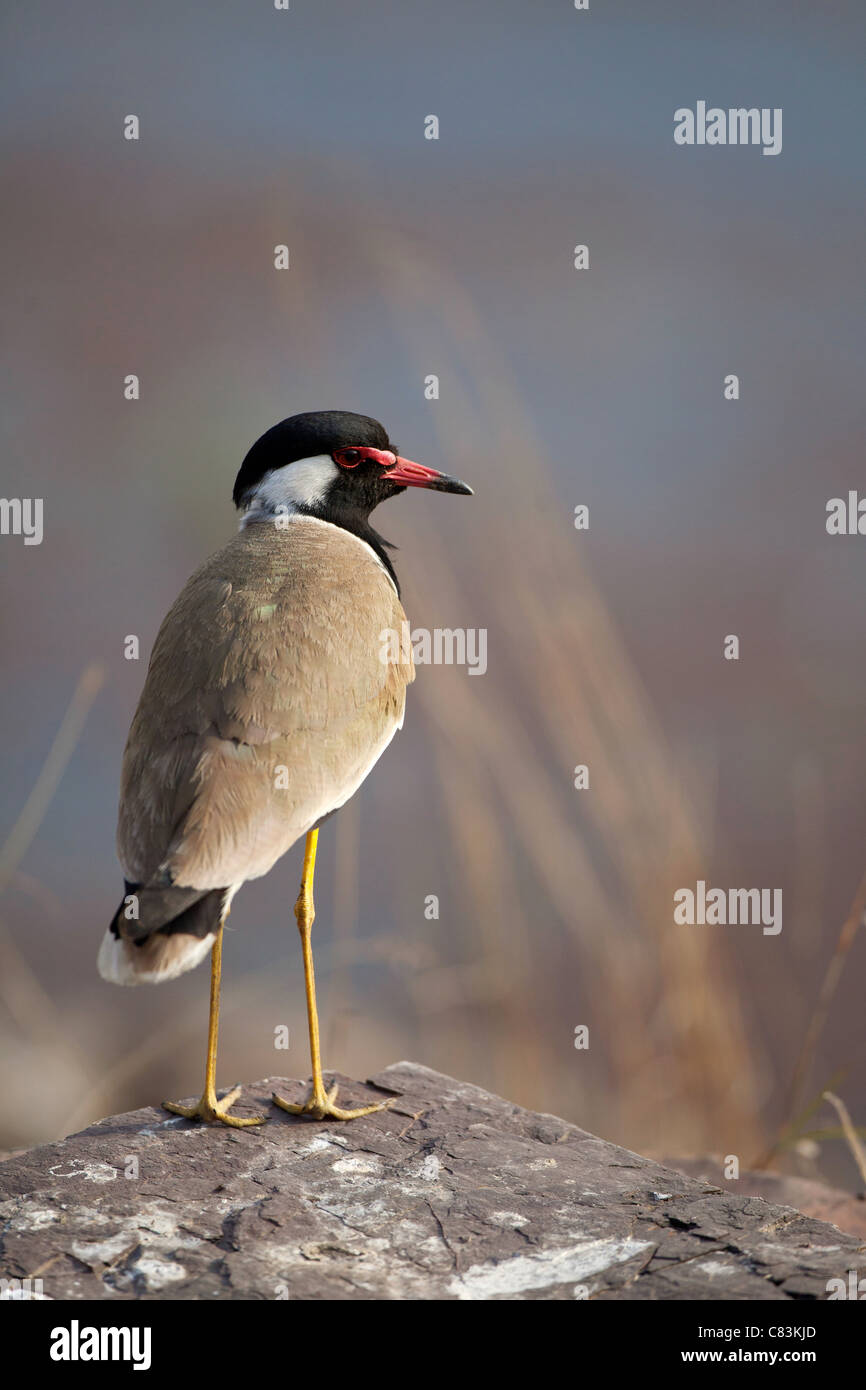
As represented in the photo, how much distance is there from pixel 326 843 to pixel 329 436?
3.24m

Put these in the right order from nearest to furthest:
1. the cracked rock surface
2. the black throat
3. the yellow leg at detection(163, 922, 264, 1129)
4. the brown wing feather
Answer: the cracked rock surface → the brown wing feather → the yellow leg at detection(163, 922, 264, 1129) → the black throat

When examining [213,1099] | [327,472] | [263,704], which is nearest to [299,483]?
[327,472]

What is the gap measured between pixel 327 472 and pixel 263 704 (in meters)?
0.88

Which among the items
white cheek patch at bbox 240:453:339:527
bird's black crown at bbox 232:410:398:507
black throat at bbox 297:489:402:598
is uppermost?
bird's black crown at bbox 232:410:398:507

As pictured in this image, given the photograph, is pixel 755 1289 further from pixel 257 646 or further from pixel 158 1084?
pixel 158 1084

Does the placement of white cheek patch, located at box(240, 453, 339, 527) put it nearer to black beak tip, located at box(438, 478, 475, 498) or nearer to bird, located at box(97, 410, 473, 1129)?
bird, located at box(97, 410, 473, 1129)

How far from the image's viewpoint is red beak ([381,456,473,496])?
405 centimetres

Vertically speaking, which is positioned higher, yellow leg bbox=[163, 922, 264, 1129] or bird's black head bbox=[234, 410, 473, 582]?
bird's black head bbox=[234, 410, 473, 582]

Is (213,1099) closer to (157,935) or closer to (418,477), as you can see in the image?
(157,935)

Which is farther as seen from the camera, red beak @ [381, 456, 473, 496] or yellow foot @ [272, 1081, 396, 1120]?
red beak @ [381, 456, 473, 496]

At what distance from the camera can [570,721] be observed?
17.4ft

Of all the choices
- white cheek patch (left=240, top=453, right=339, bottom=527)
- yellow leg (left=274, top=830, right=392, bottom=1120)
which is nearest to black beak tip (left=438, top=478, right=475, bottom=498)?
white cheek patch (left=240, top=453, right=339, bottom=527)

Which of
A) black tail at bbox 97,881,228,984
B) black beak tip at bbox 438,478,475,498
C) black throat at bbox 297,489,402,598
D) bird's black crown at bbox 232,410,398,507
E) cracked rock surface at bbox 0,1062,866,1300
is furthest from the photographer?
black beak tip at bbox 438,478,475,498

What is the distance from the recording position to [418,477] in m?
4.05
